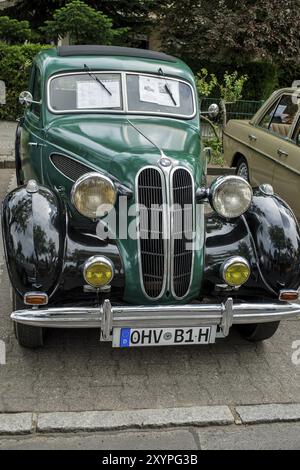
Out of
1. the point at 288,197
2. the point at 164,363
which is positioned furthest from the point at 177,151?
the point at 288,197

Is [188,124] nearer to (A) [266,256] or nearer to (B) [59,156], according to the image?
(B) [59,156]

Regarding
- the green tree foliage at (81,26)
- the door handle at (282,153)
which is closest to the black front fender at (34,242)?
the door handle at (282,153)

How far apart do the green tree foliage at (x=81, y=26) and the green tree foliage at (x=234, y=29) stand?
2.78 metres

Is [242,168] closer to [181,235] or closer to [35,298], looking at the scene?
[181,235]

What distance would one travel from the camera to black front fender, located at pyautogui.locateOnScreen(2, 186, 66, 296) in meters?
3.27

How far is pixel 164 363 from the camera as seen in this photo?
377cm

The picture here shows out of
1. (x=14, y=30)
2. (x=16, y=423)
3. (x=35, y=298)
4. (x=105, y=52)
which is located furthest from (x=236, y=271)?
(x=14, y=30)

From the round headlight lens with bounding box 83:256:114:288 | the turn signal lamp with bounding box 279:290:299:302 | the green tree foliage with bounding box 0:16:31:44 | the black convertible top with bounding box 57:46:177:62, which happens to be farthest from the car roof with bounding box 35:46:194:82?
the green tree foliage with bounding box 0:16:31:44

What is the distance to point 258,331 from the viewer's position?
393 cm

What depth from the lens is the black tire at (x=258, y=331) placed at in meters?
3.87

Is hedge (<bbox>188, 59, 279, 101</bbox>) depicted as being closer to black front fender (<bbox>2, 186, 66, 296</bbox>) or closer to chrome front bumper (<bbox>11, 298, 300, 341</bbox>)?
black front fender (<bbox>2, 186, 66, 296</bbox>)

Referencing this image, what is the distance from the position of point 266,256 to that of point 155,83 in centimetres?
213

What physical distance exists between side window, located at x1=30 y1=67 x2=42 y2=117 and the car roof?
0.13 m

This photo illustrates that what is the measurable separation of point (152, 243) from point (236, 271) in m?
0.58
